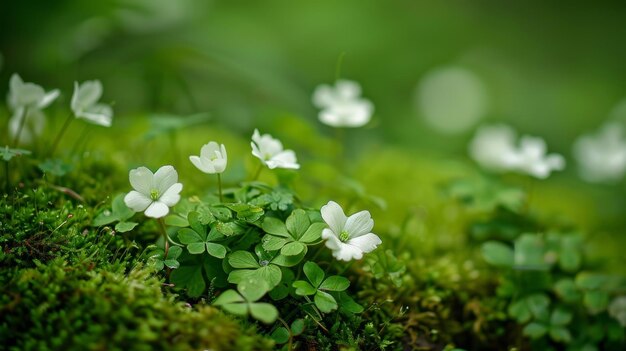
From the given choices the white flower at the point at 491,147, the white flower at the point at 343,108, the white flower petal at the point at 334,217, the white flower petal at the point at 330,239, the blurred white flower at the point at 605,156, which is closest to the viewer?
the white flower petal at the point at 330,239

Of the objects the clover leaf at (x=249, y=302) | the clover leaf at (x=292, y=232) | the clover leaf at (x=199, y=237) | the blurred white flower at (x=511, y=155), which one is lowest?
the clover leaf at (x=249, y=302)

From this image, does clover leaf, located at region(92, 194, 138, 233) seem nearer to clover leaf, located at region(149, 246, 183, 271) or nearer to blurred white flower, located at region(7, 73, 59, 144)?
clover leaf, located at region(149, 246, 183, 271)

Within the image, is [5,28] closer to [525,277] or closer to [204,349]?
[204,349]

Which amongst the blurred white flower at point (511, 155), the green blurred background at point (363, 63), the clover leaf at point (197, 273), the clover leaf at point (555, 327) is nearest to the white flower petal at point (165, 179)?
the clover leaf at point (197, 273)

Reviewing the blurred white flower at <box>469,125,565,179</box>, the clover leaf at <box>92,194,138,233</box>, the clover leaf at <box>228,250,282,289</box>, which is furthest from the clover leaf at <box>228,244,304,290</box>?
the blurred white flower at <box>469,125,565,179</box>

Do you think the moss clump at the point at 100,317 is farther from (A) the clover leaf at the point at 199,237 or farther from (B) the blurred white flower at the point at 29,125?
(B) the blurred white flower at the point at 29,125

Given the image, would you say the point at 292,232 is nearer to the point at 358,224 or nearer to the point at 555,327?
the point at 358,224
